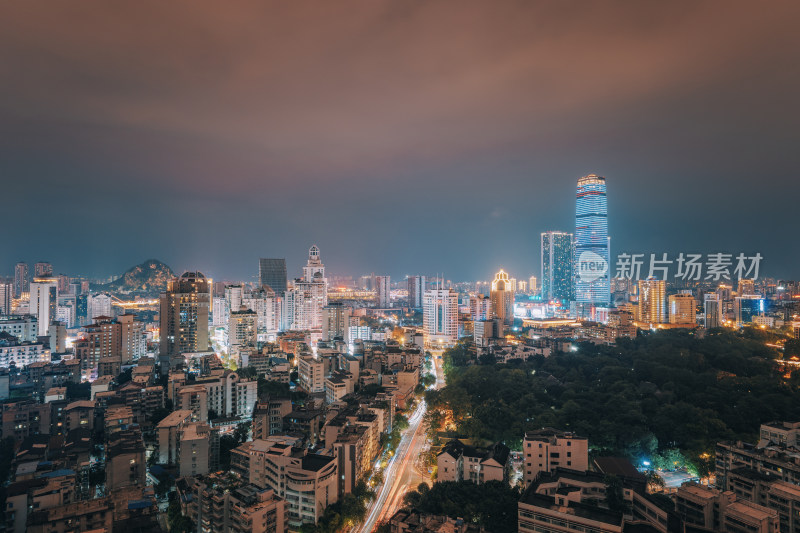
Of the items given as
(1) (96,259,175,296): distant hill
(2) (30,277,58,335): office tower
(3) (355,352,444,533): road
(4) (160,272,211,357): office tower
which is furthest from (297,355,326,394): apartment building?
(1) (96,259,175,296): distant hill

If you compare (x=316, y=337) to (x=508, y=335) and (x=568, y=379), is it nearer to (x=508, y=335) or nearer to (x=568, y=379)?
(x=508, y=335)

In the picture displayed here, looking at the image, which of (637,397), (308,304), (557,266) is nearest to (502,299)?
(308,304)

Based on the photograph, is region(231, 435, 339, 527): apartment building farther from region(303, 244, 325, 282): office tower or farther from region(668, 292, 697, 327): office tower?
region(668, 292, 697, 327): office tower

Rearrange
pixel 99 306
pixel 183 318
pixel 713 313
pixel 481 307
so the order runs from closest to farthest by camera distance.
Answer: pixel 183 318 → pixel 713 313 → pixel 99 306 → pixel 481 307

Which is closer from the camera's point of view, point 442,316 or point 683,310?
point 683,310

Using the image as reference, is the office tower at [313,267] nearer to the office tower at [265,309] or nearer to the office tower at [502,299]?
the office tower at [265,309]

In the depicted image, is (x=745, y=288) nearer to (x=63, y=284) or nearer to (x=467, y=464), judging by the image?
(x=467, y=464)

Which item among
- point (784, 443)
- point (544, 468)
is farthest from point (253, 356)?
point (784, 443)
